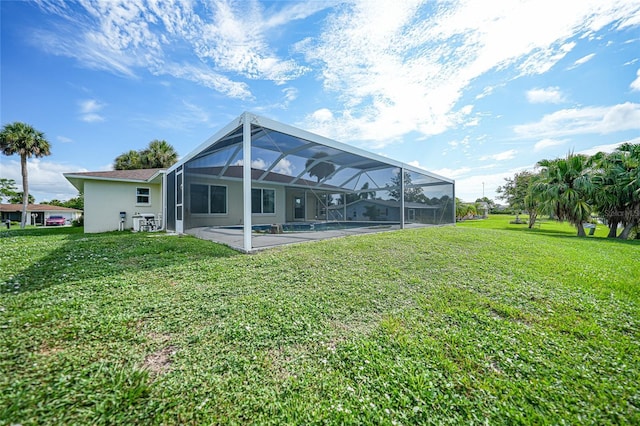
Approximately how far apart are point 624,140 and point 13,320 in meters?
21.4

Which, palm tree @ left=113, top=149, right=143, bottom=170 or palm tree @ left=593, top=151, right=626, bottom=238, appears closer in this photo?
palm tree @ left=593, top=151, right=626, bottom=238

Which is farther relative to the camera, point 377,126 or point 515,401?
point 377,126

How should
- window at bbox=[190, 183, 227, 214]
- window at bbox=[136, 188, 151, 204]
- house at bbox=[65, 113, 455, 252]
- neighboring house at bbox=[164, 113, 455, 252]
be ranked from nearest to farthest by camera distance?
1. neighboring house at bbox=[164, 113, 455, 252]
2. house at bbox=[65, 113, 455, 252]
3. window at bbox=[190, 183, 227, 214]
4. window at bbox=[136, 188, 151, 204]

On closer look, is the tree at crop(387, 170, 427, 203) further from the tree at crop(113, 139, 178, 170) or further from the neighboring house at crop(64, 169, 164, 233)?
the tree at crop(113, 139, 178, 170)

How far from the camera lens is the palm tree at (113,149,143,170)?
2127 centimetres

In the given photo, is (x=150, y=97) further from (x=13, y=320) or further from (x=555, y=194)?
(x=555, y=194)

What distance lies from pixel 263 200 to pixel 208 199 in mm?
3110

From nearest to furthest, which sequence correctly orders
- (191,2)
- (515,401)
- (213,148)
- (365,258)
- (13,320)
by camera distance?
(515,401)
(13,320)
(365,258)
(191,2)
(213,148)

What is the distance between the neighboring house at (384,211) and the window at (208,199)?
552 cm

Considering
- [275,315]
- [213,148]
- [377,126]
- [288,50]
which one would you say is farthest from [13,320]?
[377,126]

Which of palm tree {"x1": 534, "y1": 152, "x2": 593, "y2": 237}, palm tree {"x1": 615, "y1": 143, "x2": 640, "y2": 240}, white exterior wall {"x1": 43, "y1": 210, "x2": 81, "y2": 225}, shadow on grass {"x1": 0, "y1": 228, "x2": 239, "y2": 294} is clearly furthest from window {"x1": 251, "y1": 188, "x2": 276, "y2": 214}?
white exterior wall {"x1": 43, "y1": 210, "x2": 81, "y2": 225}

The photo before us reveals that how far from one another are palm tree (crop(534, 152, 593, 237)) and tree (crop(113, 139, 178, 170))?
26.5 m

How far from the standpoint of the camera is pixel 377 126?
1166 cm

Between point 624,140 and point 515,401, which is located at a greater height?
point 624,140
